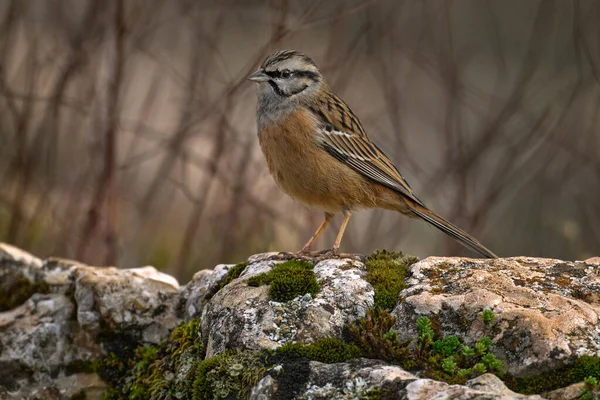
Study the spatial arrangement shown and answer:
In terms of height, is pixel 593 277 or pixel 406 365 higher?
pixel 593 277

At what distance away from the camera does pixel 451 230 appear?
19.0 feet

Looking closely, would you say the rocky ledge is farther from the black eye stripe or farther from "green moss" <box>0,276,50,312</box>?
the black eye stripe

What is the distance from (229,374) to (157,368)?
1.02 meters

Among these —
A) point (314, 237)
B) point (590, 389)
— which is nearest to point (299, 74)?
point (314, 237)

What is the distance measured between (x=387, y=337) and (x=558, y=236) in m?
6.12

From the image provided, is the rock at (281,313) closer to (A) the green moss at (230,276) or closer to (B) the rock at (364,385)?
(B) the rock at (364,385)

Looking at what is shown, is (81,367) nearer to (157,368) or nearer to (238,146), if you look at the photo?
(157,368)

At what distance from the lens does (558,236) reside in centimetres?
920

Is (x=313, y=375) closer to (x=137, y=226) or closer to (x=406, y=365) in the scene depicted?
(x=406, y=365)

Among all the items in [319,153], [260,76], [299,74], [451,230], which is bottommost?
[451,230]

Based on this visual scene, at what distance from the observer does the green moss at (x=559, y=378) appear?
11.1ft

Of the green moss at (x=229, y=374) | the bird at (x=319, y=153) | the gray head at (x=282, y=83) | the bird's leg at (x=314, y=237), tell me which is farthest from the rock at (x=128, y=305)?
the gray head at (x=282, y=83)

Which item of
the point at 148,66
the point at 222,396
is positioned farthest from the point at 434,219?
the point at 148,66

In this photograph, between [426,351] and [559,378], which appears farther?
[426,351]
